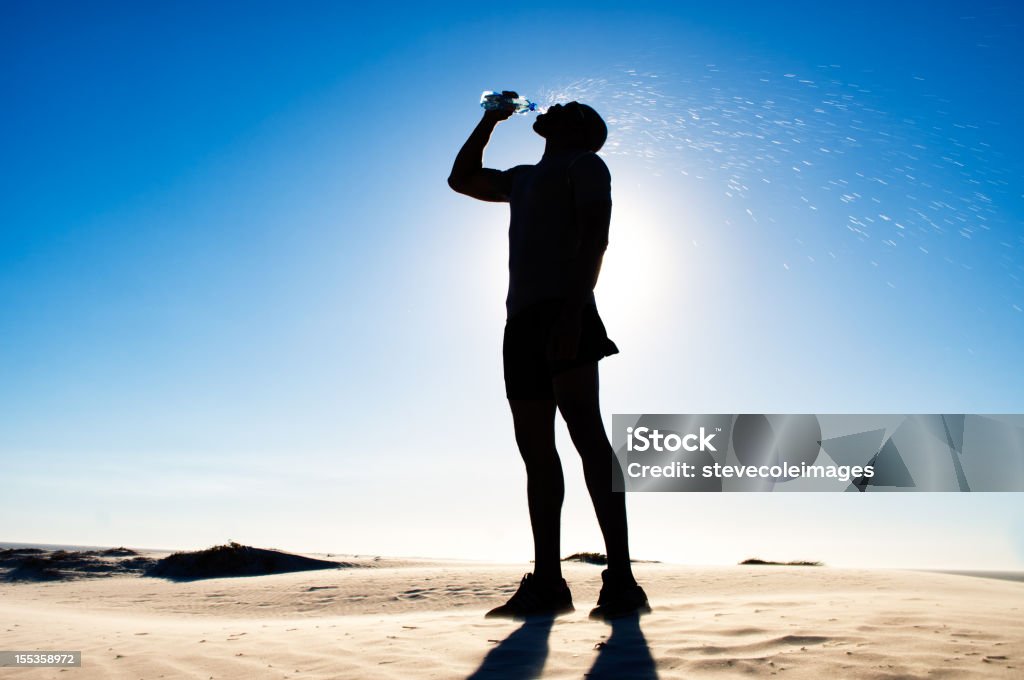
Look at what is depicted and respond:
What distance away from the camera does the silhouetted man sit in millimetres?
3359

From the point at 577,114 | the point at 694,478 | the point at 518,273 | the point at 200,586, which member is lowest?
the point at 200,586

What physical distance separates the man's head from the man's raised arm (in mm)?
318

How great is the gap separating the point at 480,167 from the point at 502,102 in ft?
1.29

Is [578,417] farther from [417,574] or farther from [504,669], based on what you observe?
[417,574]

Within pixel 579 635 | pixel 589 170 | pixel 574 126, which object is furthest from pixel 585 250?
pixel 579 635

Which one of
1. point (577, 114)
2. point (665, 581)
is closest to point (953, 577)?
point (665, 581)

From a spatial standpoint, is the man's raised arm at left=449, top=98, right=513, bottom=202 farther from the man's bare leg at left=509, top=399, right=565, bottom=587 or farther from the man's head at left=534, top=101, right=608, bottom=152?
the man's bare leg at left=509, top=399, right=565, bottom=587

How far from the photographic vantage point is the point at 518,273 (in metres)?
3.77

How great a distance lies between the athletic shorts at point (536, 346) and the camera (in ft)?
11.5

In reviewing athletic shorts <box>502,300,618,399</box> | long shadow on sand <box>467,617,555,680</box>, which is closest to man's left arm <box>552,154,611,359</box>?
athletic shorts <box>502,300,618,399</box>

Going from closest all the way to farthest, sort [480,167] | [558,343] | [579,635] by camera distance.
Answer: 1. [579,635]
2. [558,343]
3. [480,167]

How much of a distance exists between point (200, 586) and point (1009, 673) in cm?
646

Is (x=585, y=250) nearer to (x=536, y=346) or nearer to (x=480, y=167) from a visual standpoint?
(x=536, y=346)

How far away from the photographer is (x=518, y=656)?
248 cm
